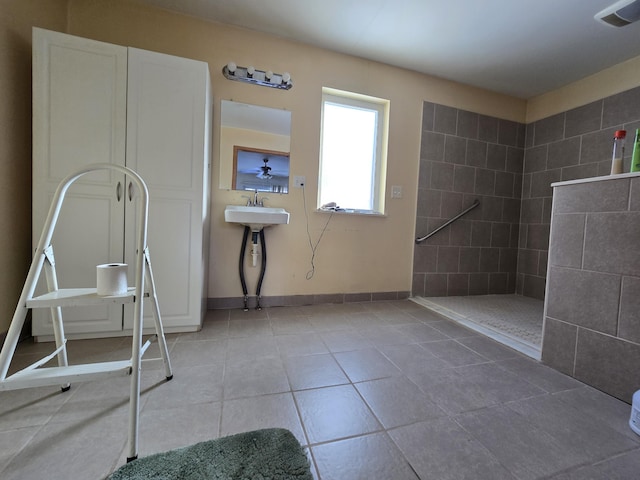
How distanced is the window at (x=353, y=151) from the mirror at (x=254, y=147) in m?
0.42

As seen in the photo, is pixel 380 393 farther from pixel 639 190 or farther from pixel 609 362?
pixel 639 190

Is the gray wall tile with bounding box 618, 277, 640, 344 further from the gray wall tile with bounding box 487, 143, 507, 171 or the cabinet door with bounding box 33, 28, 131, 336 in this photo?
the cabinet door with bounding box 33, 28, 131, 336

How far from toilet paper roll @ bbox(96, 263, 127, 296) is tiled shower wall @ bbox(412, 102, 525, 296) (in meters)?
2.63

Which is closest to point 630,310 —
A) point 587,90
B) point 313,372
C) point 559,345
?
point 559,345

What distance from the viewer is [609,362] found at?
1.23 meters

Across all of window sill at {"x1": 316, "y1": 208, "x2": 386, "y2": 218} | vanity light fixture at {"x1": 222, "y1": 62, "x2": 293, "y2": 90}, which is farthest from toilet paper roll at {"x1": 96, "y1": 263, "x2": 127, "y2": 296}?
vanity light fixture at {"x1": 222, "y1": 62, "x2": 293, "y2": 90}

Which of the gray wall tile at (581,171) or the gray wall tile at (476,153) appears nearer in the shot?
the gray wall tile at (581,171)

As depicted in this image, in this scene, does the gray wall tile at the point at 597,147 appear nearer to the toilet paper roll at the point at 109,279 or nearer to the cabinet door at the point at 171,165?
the cabinet door at the point at 171,165

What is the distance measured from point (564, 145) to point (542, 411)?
3.05 meters

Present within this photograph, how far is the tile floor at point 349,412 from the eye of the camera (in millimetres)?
833

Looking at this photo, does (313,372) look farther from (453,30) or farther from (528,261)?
(528,261)

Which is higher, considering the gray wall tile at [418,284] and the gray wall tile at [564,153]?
the gray wall tile at [564,153]

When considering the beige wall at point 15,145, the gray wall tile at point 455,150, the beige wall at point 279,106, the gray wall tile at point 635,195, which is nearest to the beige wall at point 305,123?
the beige wall at point 279,106

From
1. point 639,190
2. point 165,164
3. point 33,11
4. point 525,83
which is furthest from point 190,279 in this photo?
point 525,83
